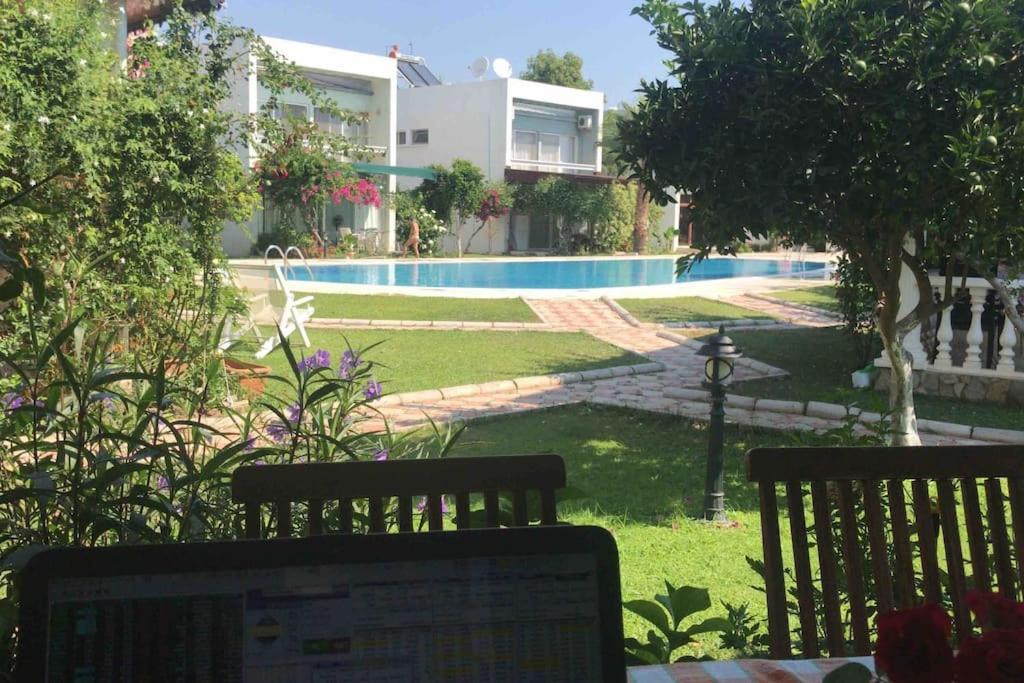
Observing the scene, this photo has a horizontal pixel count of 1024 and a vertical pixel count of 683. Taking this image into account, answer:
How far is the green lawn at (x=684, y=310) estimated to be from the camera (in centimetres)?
1296

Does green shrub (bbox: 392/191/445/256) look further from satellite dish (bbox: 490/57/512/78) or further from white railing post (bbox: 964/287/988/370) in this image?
white railing post (bbox: 964/287/988/370)

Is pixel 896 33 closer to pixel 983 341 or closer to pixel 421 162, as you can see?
pixel 983 341

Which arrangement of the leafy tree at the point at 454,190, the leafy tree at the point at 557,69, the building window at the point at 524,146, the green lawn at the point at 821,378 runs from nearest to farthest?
the green lawn at the point at 821,378 < the leafy tree at the point at 454,190 < the building window at the point at 524,146 < the leafy tree at the point at 557,69

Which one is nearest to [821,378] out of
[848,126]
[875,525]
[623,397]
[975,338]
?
[975,338]

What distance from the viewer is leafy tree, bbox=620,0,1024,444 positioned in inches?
169

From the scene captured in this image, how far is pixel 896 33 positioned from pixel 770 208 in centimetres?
94

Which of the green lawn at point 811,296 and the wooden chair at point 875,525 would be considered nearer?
the wooden chair at point 875,525

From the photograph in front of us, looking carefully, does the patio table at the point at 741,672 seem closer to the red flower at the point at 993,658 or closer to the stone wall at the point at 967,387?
the red flower at the point at 993,658

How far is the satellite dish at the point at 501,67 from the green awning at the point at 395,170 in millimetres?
7200

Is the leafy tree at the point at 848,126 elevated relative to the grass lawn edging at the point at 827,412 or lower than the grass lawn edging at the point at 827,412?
elevated

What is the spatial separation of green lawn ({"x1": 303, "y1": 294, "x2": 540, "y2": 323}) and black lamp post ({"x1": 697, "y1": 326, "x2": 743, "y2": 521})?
23.6ft

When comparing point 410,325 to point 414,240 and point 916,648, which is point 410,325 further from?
point 414,240

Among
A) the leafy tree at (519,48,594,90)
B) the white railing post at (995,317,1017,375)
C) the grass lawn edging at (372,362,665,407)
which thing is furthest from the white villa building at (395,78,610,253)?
the white railing post at (995,317,1017,375)

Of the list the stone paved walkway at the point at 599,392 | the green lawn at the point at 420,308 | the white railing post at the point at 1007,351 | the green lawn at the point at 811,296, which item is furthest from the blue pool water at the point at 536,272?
the white railing post at the point at 1007,351
